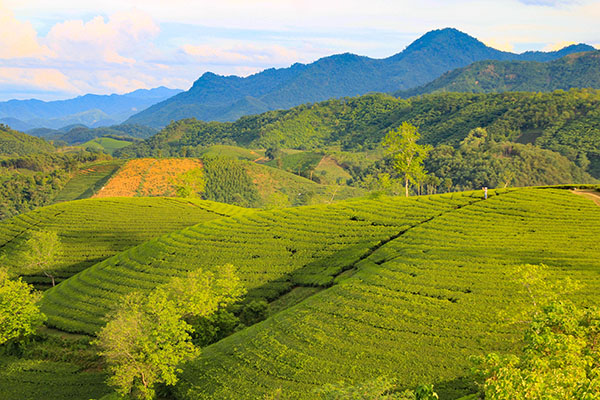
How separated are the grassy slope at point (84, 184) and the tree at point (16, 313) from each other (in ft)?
449

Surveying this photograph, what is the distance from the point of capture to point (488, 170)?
159250mm

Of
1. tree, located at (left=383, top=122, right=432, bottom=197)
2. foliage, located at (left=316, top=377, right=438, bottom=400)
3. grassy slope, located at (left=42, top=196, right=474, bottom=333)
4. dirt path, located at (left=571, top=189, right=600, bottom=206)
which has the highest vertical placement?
tree, located at (left=383, top=122, right=432, bottom=197)

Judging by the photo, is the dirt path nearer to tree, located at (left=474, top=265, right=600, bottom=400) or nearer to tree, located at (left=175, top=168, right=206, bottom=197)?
tree, located at (left=474, top=265, right=600, bottom=400)

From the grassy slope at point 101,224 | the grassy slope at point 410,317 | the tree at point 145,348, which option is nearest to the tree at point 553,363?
the grassy slope at point 410,317

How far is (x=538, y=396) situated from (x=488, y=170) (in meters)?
159

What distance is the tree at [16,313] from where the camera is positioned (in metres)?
40.8

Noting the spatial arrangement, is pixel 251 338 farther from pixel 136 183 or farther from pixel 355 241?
pixel 136 183

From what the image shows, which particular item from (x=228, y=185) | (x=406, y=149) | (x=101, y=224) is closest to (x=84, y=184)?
(x=228, y=185)

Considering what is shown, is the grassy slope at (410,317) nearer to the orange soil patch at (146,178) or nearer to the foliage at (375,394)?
the foliage at (375,394)

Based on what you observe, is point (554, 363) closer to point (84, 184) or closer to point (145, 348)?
point (145, 348)

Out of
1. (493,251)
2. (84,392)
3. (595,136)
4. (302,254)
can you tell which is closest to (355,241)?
(302,254)

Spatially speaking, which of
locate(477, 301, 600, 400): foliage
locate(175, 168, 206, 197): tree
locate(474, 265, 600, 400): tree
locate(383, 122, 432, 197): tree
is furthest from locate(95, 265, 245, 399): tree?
locate(175, 168, 206, 197): tree

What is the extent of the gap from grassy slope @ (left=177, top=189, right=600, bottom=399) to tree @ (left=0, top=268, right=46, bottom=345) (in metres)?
21.7

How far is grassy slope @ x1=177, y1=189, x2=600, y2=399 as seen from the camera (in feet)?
95.1
